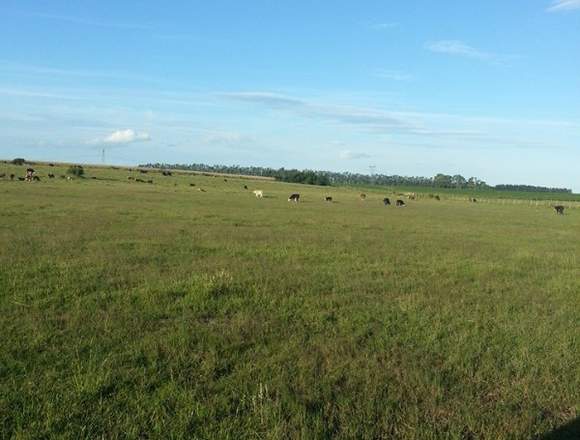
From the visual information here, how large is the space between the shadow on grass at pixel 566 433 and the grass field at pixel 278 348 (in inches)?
0.8

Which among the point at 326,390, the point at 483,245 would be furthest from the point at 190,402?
the point at 483,245

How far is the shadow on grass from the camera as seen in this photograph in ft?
16.4

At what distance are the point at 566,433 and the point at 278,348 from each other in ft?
10.8

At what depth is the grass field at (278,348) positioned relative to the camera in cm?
510

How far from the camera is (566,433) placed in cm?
508

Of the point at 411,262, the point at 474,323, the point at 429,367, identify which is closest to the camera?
the point at 429,367

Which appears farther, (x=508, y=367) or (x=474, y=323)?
(x=474, y=323)

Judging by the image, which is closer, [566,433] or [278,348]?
[566,433]

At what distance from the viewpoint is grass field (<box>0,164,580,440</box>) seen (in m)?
5.10

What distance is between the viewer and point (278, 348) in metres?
7.05

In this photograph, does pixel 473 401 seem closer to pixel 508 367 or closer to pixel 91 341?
pixel 508 367

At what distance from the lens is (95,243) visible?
52.6 feet

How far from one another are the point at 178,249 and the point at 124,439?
11.2 meters

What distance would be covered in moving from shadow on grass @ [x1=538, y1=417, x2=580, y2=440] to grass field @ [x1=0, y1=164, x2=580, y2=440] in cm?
2
